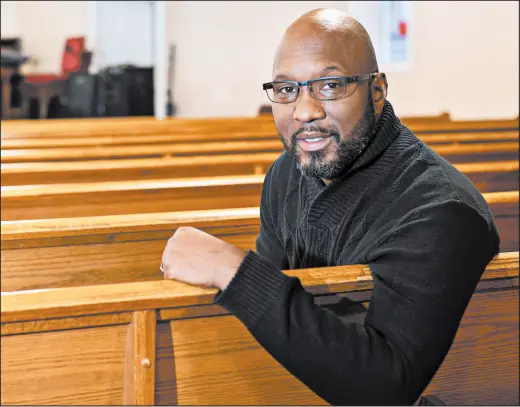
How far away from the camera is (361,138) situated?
124 centimetres

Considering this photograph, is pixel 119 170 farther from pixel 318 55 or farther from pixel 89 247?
pixel 318 55

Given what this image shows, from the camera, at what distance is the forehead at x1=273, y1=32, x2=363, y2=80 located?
3.91 feet

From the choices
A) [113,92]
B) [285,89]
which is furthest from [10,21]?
[285,89]

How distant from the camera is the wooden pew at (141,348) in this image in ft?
3.09

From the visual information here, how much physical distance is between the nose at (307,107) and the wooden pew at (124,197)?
3.82 feet

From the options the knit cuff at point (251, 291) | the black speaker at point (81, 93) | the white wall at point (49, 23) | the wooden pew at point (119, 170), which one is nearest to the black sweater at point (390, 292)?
the knit cuff at point (251, 291)

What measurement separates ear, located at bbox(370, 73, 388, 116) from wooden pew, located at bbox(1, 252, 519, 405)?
0.34 meters

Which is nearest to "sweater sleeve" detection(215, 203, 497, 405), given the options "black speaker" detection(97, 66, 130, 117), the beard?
the beard

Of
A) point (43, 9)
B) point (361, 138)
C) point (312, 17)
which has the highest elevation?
point (43, 9)

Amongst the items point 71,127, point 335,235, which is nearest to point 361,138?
point 335,235

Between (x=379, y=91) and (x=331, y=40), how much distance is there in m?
0.15

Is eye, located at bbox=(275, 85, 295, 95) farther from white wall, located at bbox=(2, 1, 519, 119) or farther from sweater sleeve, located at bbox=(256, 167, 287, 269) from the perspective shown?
white wall, located at bbox=(2, 1, 519, 119)

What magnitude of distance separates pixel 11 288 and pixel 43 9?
947cm

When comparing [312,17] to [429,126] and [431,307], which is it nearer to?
[431,307]
